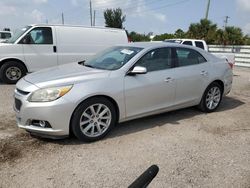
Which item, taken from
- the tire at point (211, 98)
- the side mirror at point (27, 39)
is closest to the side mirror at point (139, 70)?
the tire at point (211, 98)

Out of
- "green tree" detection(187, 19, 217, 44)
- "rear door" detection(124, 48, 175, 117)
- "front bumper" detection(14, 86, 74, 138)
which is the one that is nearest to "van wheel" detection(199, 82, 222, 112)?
"rear door" detection(124, 48, 175, 117)

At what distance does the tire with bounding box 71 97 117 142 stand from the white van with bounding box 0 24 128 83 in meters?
5.29

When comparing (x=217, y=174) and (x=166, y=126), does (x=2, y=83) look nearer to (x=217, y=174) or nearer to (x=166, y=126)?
(x=166, y=126)

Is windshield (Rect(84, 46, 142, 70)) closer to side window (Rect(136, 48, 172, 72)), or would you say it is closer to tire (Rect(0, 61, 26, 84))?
side window (Rect(136, 48, 172, 72))

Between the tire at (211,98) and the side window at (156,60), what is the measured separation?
4.04 feet

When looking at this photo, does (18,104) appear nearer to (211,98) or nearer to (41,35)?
(211,98)

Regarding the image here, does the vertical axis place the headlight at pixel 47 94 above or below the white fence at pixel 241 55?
above

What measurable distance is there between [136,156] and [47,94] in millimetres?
1513

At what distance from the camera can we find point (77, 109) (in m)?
3.92

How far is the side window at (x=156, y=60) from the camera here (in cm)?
473

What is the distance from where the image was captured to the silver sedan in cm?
384

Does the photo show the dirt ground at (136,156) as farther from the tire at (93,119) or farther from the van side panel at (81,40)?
the van side panel at (81,40)

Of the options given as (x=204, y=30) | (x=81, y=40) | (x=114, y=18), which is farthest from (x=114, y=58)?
(x=114, y=18)

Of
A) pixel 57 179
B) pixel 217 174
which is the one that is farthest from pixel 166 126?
pixel 57 179
